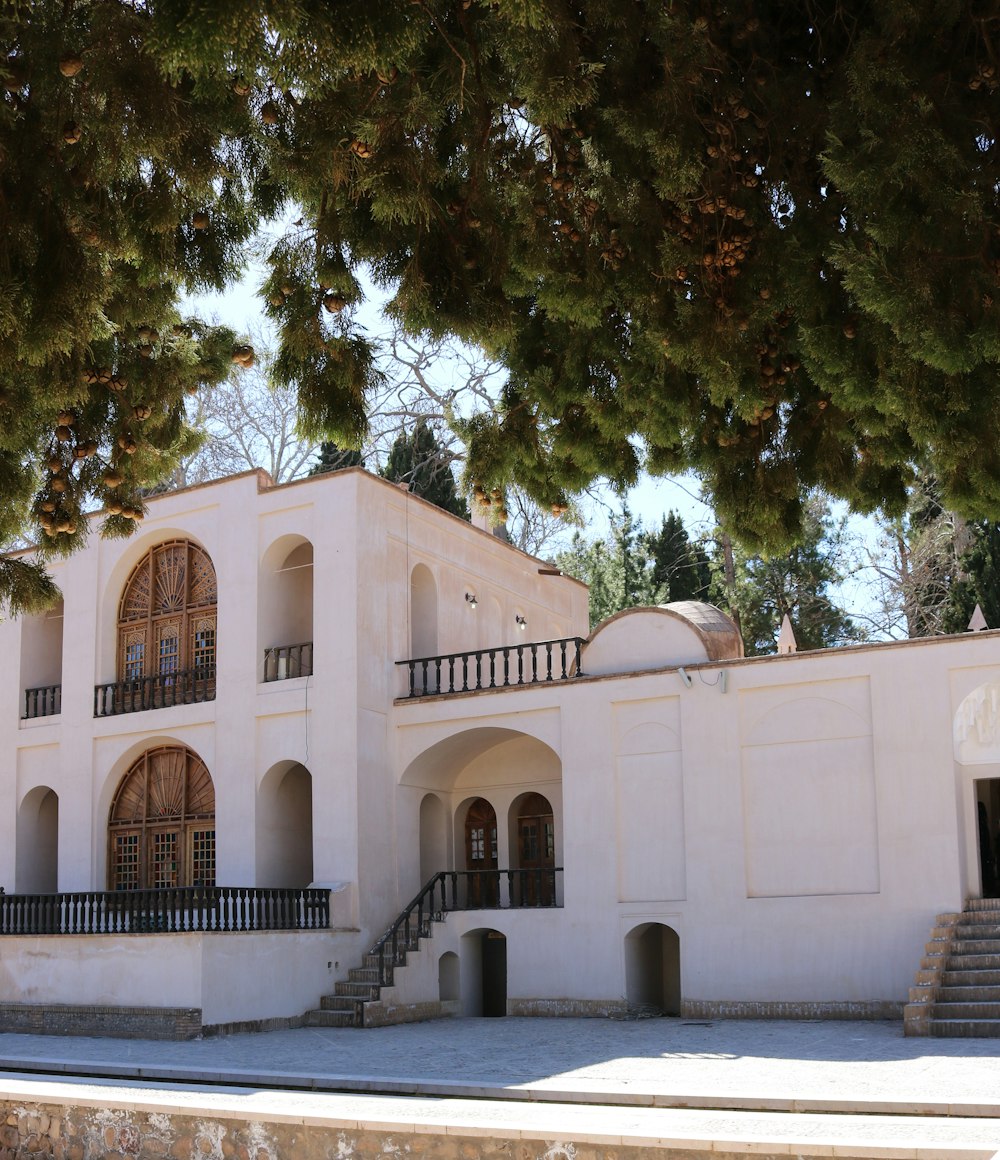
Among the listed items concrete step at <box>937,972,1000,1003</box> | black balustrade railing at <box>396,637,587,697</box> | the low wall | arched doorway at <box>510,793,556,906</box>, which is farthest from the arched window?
concrete step at <box>937,972,1000,1003</box>

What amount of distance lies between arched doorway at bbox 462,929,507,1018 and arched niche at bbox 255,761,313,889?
3.00 metres

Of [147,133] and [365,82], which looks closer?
[147,133]

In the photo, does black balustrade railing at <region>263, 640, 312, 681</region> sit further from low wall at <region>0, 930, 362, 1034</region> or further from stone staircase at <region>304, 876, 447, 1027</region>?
low wall at <region>0, 930, 362, 1034</region>

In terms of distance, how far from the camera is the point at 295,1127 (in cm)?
815

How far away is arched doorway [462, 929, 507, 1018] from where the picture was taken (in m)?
21.0

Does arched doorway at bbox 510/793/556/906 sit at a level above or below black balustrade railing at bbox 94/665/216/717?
below

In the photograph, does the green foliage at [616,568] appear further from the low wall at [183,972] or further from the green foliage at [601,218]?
the green foliage at [601,218]

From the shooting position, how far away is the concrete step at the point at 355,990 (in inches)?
760

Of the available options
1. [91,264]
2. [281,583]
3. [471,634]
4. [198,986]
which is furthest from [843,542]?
[91,264]

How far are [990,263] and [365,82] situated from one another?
3.05 meters

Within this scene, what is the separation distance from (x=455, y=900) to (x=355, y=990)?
8.01ft

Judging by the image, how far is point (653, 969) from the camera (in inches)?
806

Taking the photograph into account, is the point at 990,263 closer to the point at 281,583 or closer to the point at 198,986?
the point at 198,986

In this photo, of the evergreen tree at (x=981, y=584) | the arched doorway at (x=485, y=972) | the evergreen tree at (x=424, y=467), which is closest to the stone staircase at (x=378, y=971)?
the arched doorway at (x=485, y=972)
